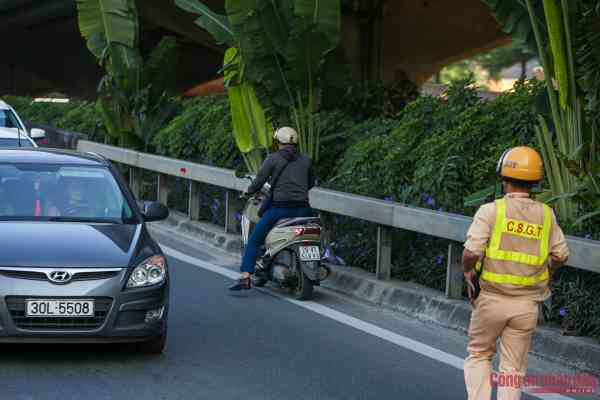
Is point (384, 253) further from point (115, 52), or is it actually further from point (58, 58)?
point (58, 58)

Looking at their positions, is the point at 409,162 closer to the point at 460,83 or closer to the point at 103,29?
the point at 460,83

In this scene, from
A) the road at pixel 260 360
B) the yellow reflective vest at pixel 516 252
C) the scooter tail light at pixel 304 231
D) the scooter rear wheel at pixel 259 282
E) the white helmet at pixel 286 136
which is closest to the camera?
the yellow reflective vest at pixel 516 252

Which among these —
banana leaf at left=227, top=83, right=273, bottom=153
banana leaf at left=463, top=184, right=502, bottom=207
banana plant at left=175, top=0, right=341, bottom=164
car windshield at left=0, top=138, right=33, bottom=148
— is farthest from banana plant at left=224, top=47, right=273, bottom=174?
banana leaf at left=463, top=184, right=502, bottom=207

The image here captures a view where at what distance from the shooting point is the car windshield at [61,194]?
391 inches

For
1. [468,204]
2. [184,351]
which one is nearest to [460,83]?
[468,204]

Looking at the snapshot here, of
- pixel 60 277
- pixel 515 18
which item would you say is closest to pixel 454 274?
pixel 515 18

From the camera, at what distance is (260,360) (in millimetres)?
9398

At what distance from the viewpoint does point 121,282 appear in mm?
8891

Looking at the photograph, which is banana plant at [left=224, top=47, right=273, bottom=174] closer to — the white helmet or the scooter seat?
the white helmet

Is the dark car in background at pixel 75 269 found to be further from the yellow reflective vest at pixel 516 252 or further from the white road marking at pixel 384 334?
the yellow reflective vest at pixel 516 252

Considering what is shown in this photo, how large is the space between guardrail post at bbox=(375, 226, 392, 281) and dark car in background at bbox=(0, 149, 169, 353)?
3028 millimetres

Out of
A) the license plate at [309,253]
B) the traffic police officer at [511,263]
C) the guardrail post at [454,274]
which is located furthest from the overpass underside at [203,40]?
the traffic police officer at [511,263]

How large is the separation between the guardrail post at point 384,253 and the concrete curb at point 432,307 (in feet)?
0.40

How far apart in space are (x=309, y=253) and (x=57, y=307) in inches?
156
